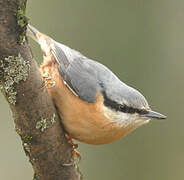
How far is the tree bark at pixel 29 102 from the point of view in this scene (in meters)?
2.59

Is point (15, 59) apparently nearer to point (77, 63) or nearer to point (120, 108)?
point (120, 108)

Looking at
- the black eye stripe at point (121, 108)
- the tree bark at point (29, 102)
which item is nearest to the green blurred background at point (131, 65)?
the black eye stripe at point (121, 108)

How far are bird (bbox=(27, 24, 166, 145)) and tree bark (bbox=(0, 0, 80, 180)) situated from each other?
0.26m

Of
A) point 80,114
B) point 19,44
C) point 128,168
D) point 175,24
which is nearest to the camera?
point 19,44

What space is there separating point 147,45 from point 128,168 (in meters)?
1.76

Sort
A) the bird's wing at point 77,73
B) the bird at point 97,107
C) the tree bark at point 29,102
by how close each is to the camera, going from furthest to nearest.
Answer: the bird's wing at point 77,73
the bird at point 97,107
the tree bark at point 29,102

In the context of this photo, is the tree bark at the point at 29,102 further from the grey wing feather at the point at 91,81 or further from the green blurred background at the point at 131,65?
the green blurred background at the point at 131,65

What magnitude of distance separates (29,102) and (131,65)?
3446 millimetres

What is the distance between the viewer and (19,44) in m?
2.65

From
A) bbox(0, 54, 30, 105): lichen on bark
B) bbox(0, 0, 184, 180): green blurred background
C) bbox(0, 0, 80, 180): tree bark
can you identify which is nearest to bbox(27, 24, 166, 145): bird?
bbox(0, 0, 80, 180): tree bark

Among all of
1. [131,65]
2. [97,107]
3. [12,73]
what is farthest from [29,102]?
[131,65]

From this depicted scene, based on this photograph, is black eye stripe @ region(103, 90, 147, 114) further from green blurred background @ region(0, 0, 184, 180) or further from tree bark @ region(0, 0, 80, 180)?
green blurred background @ region(0, 0, 184, 180)

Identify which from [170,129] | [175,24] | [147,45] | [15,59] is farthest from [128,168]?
[15,59]

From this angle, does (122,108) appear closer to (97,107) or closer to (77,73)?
(97,107)
